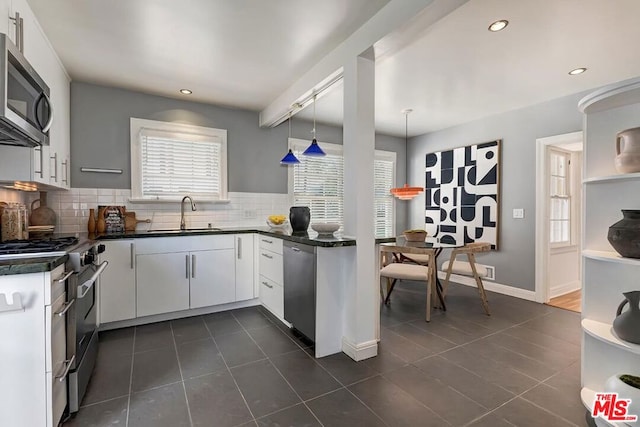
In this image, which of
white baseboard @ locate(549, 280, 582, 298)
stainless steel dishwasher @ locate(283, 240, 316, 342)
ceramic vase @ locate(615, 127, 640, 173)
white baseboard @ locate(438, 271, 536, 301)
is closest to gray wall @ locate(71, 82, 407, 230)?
stainless steel dishwasher @ locate(283, 240, 316, 342)

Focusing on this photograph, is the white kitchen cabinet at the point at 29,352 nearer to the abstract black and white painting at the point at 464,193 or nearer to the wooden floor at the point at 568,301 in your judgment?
the abstract black and white painting at the point at 464,193

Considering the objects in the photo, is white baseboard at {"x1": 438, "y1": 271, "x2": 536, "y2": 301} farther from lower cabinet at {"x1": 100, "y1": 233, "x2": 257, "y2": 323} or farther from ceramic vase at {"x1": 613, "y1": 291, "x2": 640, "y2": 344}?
lower cabinet at {"x1": 100, "y1": 233, "x2": 257, "y2": 323}

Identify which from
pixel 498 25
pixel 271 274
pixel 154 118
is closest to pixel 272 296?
pixel 271 274

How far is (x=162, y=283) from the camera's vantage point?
3.00 metres

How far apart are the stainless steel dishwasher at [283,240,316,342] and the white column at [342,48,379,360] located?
0.28 metres

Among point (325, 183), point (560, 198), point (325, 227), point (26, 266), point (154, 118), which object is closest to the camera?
point (26, 266)

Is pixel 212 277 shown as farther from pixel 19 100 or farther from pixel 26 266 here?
pixel 19 100

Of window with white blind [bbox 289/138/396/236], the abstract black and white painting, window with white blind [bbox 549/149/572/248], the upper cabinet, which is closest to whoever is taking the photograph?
the upper cabinet

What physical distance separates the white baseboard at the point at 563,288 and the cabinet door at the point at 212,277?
3971 mm

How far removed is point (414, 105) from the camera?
3.97 metres

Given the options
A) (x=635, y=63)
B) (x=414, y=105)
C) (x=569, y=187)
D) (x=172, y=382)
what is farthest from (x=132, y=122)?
(x=569, y=187)

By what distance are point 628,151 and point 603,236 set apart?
1.64ft

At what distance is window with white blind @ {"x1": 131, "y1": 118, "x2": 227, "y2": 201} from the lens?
3480 millimetres

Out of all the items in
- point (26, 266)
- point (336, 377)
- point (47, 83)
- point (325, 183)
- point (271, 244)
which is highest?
point (47, 83)
